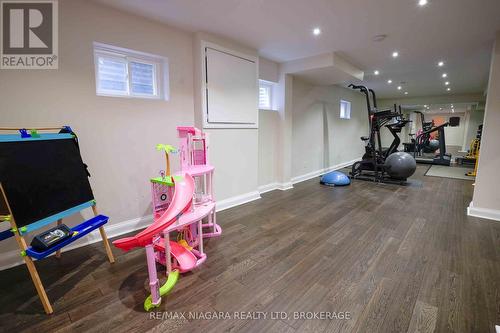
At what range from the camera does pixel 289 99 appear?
484 centimetres

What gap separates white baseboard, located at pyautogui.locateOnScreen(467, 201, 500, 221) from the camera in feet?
10.9

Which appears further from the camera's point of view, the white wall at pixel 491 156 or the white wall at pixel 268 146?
the white wall at pixel 268 146

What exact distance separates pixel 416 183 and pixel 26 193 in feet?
22.1

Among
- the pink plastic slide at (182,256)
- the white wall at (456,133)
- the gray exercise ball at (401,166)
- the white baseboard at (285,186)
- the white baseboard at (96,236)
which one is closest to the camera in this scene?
the pink plastic slide at (182,256)

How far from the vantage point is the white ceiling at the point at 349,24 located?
2512 millimetres

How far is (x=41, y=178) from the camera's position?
185cm

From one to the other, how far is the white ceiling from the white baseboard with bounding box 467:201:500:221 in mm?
2517

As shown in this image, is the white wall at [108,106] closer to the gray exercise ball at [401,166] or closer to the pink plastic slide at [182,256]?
the pink plastic slide at [182,256]

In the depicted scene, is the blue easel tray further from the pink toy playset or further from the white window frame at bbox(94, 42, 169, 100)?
the white window frame at bbox(94, 42, 169, 100)

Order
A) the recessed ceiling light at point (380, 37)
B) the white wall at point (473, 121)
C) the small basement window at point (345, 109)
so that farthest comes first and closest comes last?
the white wall at point (473, 121)
the small basement window at point (345, 109)
the recessed ceiling light at point (380, 37)

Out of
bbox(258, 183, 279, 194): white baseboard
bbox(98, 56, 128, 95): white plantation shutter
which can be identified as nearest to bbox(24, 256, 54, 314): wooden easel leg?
bbox(98, 56, 128, 95): white plantation shutter

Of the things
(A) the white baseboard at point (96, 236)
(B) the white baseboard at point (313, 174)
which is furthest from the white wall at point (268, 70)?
(A) the white baseboard at point (96, 236)

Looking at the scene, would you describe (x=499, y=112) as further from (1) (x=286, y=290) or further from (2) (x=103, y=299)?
(2) (x=103, y=299)

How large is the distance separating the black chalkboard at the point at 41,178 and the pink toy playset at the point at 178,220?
670mm
